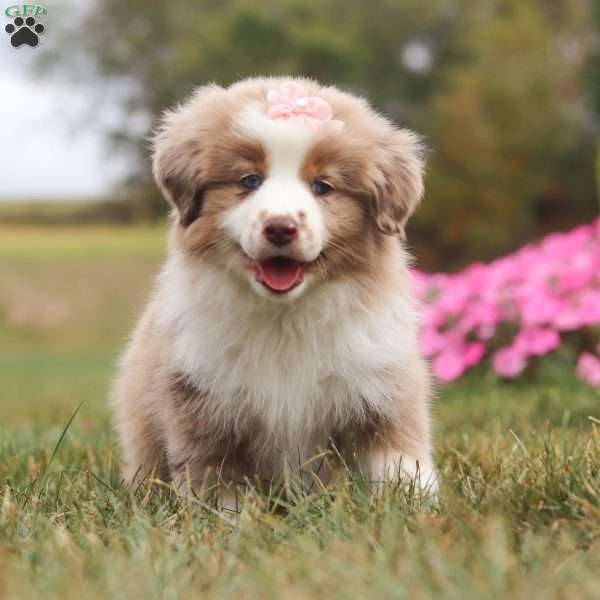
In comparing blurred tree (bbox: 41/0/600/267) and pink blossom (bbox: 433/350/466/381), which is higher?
blurred tree (bbox: 41/0/600/267)

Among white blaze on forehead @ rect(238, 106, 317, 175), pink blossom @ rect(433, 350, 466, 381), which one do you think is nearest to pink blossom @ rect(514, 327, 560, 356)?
pink blossom @ rect(433, 350, 466, 381)

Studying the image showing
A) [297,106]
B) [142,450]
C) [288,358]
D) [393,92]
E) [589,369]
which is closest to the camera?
[297,106]

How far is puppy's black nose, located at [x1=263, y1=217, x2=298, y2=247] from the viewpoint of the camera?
121 inches

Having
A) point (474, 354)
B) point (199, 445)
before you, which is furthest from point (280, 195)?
point (474, 354)

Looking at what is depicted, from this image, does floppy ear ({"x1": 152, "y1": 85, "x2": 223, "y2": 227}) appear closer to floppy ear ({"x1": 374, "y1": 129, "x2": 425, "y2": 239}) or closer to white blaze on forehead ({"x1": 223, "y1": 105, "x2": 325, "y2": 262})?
white blaze on forehead ({"x1": 223, "y1": 105, "x2": 325, "y2": 262})

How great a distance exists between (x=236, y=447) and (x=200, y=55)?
815 inches

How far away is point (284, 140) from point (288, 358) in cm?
76

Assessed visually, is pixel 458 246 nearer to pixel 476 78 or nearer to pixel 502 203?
pixel 502 203

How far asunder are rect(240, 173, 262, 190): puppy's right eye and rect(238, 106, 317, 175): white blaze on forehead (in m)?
0.05

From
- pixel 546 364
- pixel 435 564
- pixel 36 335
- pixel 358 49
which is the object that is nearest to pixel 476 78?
pixel 358 49

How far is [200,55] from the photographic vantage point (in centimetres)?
2303

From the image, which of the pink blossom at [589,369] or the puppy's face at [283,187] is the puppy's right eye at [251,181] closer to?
the puppy's face at [283,187]

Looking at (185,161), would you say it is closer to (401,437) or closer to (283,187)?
(283,187)

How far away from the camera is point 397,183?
347cm
